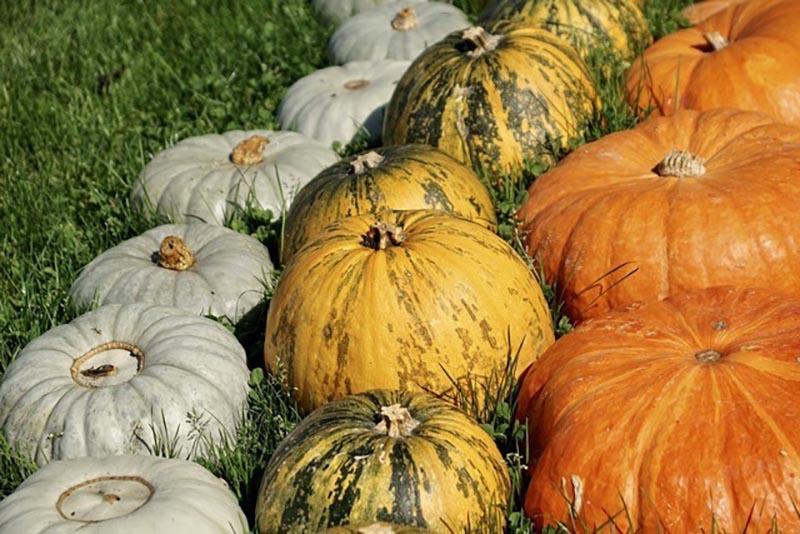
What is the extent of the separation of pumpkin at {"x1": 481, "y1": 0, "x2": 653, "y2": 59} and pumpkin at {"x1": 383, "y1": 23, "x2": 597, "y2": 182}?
768 millimetres

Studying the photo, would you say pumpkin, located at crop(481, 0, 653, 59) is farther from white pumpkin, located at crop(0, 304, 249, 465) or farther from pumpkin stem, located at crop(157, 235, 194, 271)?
white pumpkin, located at crop(0, 304, 249, 465)

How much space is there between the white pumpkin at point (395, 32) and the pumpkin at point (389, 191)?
8.54 ft

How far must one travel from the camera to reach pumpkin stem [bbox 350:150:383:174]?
5.32 metres

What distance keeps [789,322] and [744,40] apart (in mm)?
2457

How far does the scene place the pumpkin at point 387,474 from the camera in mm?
3650

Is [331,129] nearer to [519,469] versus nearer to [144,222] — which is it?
[144,222]

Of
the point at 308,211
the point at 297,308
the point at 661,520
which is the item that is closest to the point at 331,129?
the point at 308,211

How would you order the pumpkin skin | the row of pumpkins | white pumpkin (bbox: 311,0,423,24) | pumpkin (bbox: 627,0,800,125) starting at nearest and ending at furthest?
the row of pumpkins, the pumpkin skin, pumpkin (bbox: 627,0,800,125), white pumpkin (bbox: 311,0,423,24)

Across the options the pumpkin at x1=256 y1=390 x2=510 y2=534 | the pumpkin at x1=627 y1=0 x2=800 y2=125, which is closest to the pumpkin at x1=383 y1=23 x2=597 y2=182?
the pumpkin at x1=627 y1=0 x2=800 y2=125

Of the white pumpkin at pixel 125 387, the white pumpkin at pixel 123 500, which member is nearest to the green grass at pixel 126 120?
the white pumpkin at pixel 125 387

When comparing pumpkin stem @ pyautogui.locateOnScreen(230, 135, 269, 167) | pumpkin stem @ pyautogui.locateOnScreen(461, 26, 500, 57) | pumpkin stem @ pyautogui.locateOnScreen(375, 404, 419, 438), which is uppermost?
pumpkin stem @ pyautogui.locateOnScreen(461, 26, 500, 57)

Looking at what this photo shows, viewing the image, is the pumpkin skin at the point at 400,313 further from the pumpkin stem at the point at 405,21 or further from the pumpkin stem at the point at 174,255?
the pumpkin stem at the point at 405,21

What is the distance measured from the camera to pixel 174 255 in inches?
211

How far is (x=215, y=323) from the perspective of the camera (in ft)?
16.3
